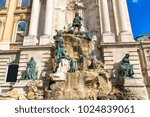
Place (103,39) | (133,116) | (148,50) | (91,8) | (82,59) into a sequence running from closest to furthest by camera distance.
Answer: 1. (133,116)
2. (82,59)
3. (103,39)
4. (91,8)
5. (148,50)

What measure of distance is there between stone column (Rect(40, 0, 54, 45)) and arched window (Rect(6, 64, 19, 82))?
3.89 m

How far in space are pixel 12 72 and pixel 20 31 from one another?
229 inches

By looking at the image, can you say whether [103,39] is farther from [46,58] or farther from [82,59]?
[46,58]

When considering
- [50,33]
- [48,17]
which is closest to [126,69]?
[50,33]

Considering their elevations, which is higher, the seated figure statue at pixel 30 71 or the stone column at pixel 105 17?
the stone column at pixel 105 17

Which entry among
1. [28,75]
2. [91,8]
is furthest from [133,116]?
[91,8]

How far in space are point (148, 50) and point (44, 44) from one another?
2768 centimetres

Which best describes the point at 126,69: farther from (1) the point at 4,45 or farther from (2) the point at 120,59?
(1) the point at 4,45

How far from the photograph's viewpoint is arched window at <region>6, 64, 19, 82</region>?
21766 mm

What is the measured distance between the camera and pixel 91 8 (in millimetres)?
26406

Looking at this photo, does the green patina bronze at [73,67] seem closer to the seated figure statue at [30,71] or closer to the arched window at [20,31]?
the seated figure statue at [30,71]

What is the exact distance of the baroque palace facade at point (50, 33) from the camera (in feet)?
66.3

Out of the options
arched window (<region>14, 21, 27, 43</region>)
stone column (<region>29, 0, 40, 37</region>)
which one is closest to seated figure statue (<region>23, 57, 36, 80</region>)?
stone column (<region>29, 0, 40, 37</region>)

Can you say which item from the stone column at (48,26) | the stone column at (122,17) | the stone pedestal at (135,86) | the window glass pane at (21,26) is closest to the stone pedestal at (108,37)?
the stone column at (122,17)
